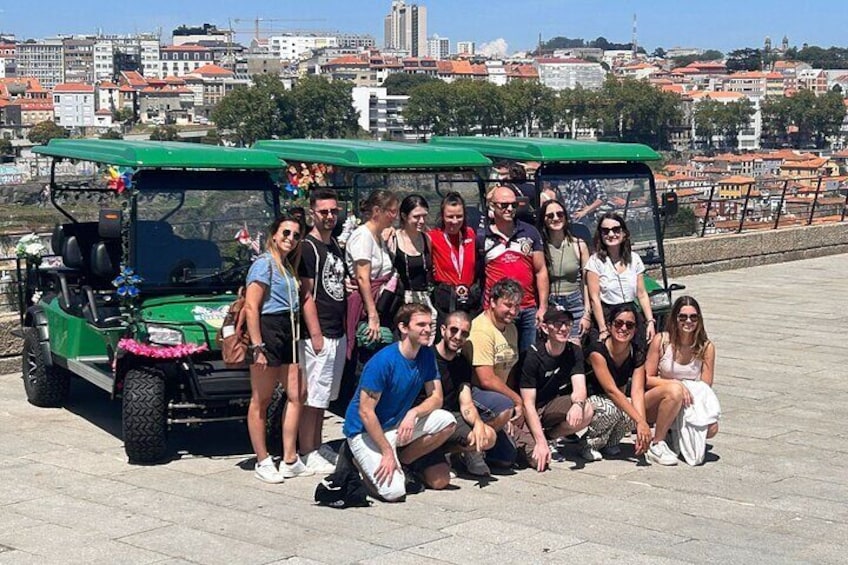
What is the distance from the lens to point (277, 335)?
348 inches

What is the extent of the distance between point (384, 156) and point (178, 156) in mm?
1462

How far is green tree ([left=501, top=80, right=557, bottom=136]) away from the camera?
533ft

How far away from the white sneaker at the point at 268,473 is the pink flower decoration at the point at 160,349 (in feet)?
2.77

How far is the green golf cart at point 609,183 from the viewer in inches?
462

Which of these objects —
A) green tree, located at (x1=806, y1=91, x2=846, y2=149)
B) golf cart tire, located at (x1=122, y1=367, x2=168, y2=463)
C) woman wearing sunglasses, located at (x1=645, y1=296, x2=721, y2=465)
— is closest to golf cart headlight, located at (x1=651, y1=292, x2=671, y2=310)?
woman wearing sunglasses, located at (x1=645, y1=296, x2=721, y2=465)

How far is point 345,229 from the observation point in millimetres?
10695

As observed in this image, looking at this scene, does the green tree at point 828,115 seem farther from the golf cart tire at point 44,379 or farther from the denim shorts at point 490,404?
the denim shorts at point 490,404

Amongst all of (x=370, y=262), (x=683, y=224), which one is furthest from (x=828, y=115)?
(x=370, y=262)

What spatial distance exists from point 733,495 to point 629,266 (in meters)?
2.21

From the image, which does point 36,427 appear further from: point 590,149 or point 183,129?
point 183,129

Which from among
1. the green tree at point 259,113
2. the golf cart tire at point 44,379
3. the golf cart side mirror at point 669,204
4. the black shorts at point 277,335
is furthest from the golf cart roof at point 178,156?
the green tree at point 259,113

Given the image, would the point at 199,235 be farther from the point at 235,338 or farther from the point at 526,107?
the point at 526,107

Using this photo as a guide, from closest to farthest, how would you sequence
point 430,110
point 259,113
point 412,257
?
1. point 412,257
2. point 259,113
3. point 430,110

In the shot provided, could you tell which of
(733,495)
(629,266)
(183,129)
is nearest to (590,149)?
(629,266)
